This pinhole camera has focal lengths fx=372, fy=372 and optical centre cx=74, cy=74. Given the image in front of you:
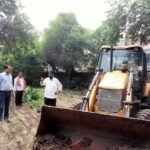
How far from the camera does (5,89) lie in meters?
11.0

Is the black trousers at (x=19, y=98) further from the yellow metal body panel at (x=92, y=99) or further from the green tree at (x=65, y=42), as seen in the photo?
the green tree at (x=65, y=42)

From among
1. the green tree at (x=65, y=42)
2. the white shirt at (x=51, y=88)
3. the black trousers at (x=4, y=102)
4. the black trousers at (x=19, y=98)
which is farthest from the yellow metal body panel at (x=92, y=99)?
the green tree at (x=65, y=42)

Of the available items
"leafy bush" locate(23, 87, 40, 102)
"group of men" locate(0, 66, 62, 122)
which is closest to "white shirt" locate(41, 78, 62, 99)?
"group of men" locate(0, 66, 62, 122)

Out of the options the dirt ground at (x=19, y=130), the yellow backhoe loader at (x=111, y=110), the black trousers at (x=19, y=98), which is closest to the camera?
the yellow backhoe loader at (x=111, y=110)

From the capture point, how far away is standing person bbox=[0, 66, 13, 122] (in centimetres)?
1091

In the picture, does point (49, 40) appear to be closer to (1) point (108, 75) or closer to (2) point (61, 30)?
(2) point (61, 30)

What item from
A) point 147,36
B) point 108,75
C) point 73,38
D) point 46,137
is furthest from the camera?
point 73,38

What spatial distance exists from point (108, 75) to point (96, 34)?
18.9m

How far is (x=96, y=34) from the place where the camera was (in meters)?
28.0

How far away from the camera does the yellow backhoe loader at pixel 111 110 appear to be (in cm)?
720

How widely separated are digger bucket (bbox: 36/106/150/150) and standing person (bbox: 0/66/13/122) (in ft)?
11.0

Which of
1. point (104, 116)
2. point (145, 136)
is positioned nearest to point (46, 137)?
point (104, 116)

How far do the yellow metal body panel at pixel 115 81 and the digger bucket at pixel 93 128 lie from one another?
1.54 m

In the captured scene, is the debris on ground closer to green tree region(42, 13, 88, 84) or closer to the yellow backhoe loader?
the yellow backhoe loader
